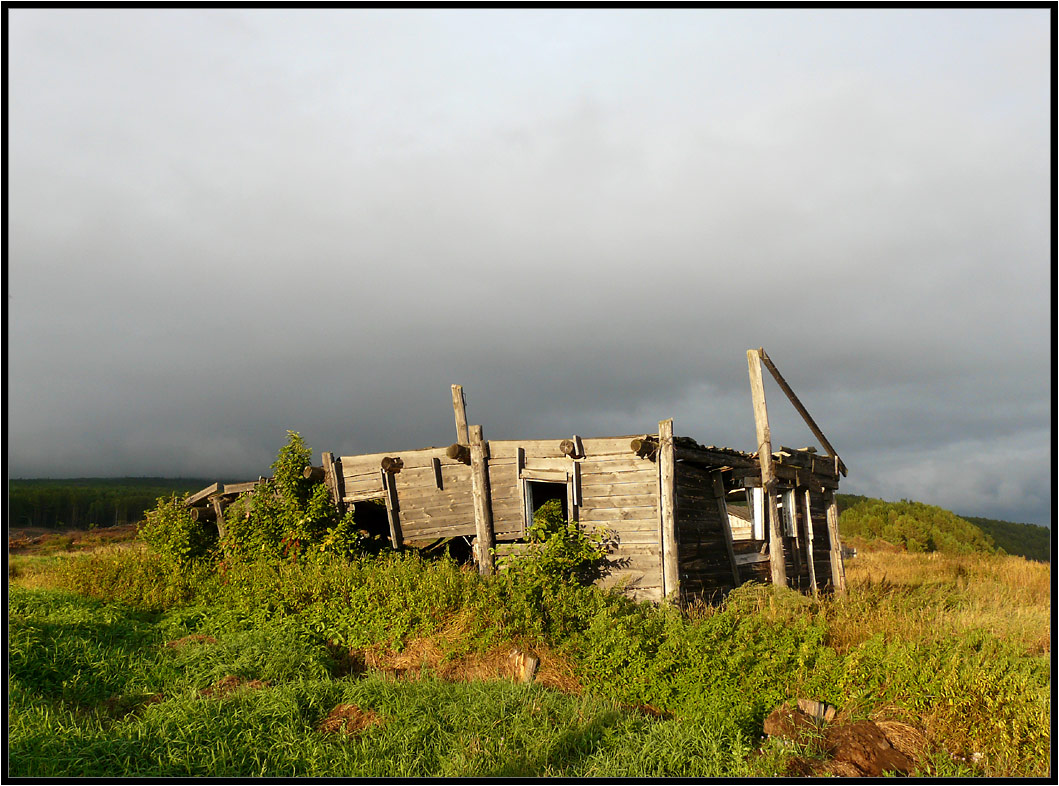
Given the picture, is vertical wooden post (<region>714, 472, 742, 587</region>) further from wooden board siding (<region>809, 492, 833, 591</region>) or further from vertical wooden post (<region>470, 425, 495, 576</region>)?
vertical wooden post (<region>470, 425, 495, 576</region>)

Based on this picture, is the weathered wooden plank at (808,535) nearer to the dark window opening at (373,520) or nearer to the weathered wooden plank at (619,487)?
the weathered wooden plank at (619,487)

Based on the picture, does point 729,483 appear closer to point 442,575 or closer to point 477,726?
point 442,575

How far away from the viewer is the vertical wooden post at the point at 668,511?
12.9m

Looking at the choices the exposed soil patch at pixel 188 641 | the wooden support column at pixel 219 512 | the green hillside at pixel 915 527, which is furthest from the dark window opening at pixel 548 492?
the green hillside at pixel 915 527

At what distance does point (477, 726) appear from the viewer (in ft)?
24.0

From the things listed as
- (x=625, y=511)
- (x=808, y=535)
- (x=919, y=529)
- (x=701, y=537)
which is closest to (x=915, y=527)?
(x=919, y=529)

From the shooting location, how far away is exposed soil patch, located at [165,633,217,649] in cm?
1030

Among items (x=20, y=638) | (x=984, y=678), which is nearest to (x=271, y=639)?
(x=20, y=638)

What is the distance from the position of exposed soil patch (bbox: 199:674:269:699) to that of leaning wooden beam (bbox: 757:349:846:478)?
11718 mm

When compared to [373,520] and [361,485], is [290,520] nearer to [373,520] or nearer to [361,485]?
[361,485]

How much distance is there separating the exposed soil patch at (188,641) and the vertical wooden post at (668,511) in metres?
8.13

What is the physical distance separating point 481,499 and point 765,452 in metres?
6.44

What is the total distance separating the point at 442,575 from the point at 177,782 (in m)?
6.36

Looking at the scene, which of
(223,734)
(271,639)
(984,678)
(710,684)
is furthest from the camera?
(271,639)
